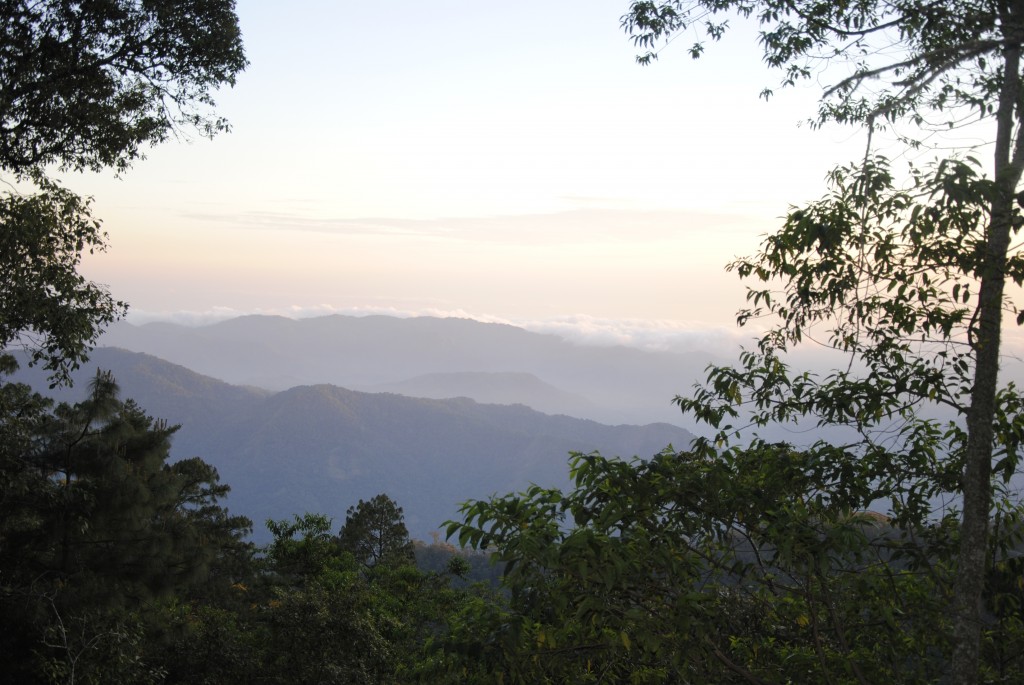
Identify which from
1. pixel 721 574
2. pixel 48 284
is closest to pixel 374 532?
pixel 48 284

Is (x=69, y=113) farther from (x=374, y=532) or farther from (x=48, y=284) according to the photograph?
(x=374, y=532)

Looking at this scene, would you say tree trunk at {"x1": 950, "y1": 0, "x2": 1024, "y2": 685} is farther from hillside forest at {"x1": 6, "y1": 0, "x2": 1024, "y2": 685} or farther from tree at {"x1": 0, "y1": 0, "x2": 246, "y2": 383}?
tree at {"x1": 0, "y1": 0, "x2": 246, "y2": 383}

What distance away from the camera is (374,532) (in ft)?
102

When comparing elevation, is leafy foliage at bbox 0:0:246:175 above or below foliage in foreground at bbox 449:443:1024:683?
above

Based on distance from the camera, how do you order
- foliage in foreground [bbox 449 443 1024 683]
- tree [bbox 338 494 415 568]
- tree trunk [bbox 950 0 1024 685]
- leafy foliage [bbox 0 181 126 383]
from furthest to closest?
tree [bbox 338 494 415 568], leafy foliage [bbox 0 181 126 383], tree trunk [bbox 950 0 1024 685], foliage in foreground [bbox 449 443 1024 683]

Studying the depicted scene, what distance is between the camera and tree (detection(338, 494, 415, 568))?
3019 centimetres

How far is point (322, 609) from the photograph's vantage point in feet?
40.1

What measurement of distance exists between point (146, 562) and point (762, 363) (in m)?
10.9

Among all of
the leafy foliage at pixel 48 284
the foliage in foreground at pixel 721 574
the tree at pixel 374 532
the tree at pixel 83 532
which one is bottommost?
the tree at pixel 374 532

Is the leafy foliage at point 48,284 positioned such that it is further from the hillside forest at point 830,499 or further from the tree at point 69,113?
the hillside forest at point 830,499

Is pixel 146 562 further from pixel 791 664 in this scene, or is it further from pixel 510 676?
pixel 791 664

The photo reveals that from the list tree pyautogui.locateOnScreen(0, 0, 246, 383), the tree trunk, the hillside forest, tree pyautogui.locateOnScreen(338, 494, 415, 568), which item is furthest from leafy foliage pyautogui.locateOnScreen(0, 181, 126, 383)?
tree pyautogui.locateOnScreen(338, 494, 415, 568)

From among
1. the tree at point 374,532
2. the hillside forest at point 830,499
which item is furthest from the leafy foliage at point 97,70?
the tree at point 374,532

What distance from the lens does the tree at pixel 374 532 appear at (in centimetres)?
3019
